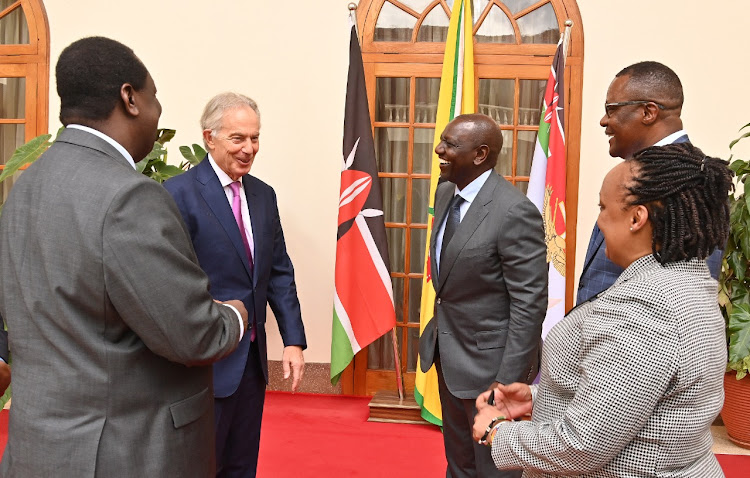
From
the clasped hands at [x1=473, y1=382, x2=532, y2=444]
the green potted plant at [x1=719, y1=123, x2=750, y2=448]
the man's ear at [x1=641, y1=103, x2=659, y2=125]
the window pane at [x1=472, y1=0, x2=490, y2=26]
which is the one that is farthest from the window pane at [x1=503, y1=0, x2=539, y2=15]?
the clasped hands at [x1=473, y1=382, x2=532, y2=444]

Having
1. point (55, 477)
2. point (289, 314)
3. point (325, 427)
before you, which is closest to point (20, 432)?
point (55, 477)

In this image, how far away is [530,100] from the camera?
16.0 ft

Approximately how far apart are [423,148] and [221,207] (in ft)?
8.77

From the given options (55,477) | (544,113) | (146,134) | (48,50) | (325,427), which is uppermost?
(48,50)

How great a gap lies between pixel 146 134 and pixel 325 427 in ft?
10.1

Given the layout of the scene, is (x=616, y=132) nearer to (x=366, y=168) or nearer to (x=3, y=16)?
(x=366, y=168)

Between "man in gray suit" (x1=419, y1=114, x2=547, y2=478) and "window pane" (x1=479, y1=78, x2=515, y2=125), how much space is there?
7.81 ft

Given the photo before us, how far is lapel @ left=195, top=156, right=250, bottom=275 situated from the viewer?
2506mm

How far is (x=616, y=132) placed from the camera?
Result: 221cm

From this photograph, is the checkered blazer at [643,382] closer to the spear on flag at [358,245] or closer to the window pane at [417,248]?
the spear on flag at [358,245]

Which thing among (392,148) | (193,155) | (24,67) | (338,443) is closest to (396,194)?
(392,148)

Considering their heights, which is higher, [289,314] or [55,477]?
[289,314]

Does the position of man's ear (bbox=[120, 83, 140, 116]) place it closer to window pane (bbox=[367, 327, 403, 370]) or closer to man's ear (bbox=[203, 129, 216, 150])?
man's ear (bbox=[203, 129, 216, 150])

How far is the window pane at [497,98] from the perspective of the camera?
489 cm
